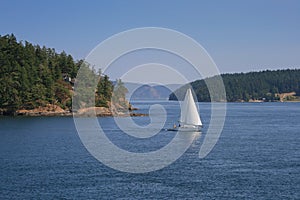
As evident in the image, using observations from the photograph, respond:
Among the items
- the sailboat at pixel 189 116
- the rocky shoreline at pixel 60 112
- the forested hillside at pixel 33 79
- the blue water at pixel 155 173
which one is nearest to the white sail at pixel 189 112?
the sailboat at pixel 189 116

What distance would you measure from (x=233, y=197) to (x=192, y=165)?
14.6 m

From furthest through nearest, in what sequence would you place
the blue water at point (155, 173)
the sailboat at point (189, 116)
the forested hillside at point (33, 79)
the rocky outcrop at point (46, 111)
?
the rocky outcrop at point (46, 111)
the forested hillside at point (33, 79)
the sailboat at point (189, 116)
the blue water at point (155, 173)

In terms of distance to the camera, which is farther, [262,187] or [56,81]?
[56,81]

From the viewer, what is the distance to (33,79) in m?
134

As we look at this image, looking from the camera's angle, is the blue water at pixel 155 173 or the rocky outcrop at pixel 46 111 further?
the rocky outcrop at pixel 46 111

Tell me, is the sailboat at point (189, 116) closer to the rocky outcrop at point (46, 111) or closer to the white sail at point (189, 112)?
the white sail at point (189, 112)

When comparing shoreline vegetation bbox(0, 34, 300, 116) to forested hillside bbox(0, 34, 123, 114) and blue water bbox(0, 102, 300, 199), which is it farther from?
blue water bbox(0, 102, 300, 199)

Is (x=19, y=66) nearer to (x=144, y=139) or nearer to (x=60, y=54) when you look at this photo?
(x=60, y=54)

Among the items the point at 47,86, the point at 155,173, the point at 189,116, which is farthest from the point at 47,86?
the point at 155,173

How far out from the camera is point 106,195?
128ft

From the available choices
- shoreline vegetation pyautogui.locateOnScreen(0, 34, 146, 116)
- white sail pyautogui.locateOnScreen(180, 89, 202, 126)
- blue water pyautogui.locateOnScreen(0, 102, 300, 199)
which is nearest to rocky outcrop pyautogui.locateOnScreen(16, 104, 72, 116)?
shoreline vegetation pyautogui.locateOnScreen(0, 34, 146, 116)

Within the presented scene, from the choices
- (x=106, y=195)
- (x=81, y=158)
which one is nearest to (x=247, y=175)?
(x=106, y=195)

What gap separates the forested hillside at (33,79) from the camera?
Result: 5108 inches

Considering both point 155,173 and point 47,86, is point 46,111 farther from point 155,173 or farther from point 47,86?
point 155,173
